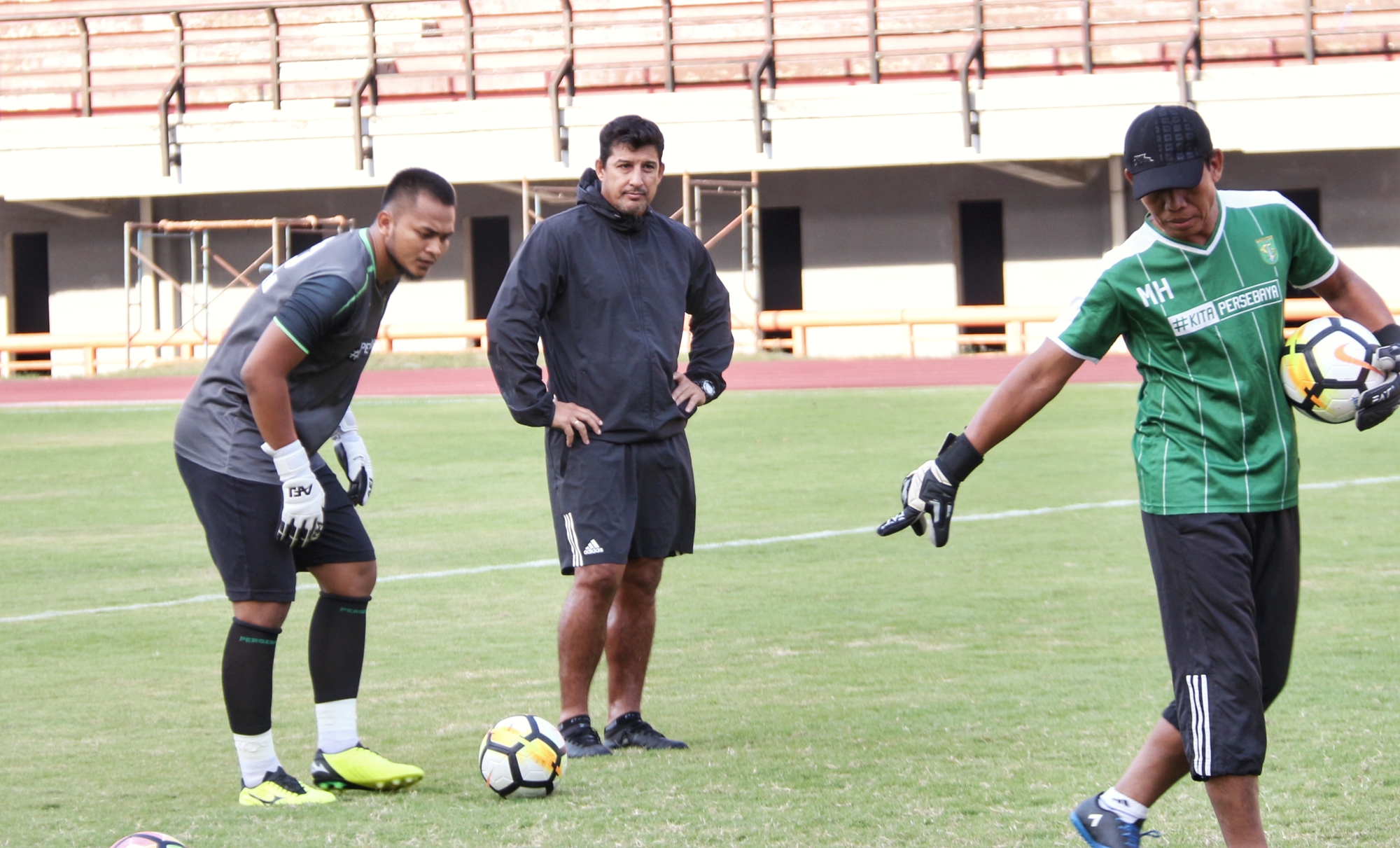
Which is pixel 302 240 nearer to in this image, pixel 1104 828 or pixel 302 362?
pixel 302 362

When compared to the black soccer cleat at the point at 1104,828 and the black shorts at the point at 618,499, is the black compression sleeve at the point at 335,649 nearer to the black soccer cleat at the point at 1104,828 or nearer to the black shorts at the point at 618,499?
the black shorts at the point at 618,499

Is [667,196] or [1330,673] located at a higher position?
[667,196]

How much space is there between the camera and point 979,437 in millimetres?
4191

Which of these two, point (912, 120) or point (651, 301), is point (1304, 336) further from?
point (912, 120)

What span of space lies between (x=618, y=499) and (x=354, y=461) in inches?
36.3

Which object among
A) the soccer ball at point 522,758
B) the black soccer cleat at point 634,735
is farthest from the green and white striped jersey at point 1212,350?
the black soccer cleat at point 634,735

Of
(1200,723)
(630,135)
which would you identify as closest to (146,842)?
(1200,723)

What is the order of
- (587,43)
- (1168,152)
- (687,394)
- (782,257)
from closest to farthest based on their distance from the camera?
(1168,152) → (687,394) → (587,43) → (782,257)

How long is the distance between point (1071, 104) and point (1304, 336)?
2603 centimetres

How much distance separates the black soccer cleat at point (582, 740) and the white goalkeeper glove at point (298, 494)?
1196mm

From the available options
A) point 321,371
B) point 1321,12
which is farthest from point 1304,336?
point 1321,12

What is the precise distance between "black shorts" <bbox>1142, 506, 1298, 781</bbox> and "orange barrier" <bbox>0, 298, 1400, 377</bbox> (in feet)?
78.1

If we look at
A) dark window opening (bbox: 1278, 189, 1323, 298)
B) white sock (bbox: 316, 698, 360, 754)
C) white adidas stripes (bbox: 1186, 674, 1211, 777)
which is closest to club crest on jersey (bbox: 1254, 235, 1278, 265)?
white adidas stripes (bbox: 1186, 674, 1211, 777)

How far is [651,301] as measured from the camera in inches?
237
